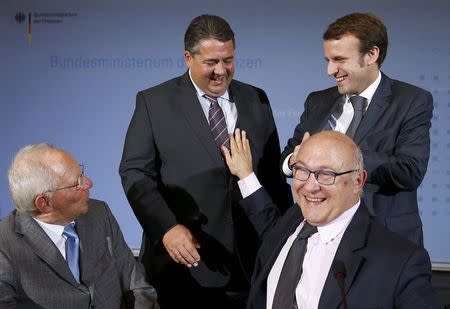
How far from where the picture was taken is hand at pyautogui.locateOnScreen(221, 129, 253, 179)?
2973mm

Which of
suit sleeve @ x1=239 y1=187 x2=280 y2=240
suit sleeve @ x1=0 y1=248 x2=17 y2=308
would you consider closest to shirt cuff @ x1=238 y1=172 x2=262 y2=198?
suit sleeve @ x1=239 y1=187 x2=280 y2=240

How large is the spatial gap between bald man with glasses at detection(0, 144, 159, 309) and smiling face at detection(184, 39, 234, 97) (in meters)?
0.72

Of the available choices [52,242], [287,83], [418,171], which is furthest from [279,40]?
[52,242]

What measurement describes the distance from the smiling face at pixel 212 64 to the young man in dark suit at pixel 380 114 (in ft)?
1.34

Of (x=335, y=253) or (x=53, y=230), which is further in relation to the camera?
(x=53, y=230)

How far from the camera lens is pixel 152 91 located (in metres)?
3.25

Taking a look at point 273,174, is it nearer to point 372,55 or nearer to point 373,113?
point 373,113

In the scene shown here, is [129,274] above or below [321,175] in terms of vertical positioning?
below

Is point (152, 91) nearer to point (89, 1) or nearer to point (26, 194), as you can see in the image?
point (26, 194)

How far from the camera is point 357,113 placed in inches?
115

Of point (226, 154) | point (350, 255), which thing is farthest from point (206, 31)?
point (350, 255)

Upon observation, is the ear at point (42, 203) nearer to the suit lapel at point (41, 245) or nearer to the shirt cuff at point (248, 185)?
the suit lapel at point (41, 245)

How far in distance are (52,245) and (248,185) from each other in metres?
0.75

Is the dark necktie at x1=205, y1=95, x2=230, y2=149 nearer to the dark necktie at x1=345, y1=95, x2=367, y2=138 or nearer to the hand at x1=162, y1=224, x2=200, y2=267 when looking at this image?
the hand at x1=162, y1=224, x2=200, y2=267
